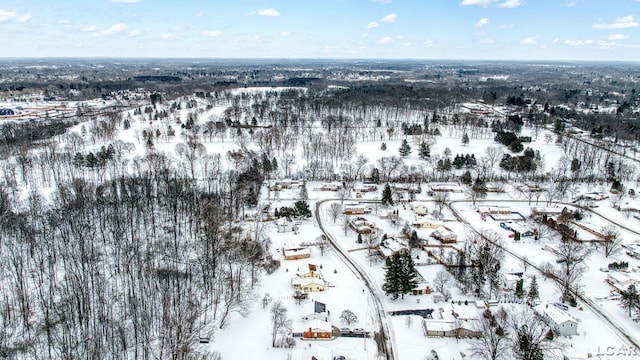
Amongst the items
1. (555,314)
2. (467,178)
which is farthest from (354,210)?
(555,314)

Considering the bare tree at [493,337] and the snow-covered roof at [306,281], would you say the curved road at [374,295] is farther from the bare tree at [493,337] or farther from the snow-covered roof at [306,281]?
the bare tree at [493,337]

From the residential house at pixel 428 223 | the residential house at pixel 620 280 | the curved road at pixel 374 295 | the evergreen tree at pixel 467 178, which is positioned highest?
the evergreen tree at pixel 467 178

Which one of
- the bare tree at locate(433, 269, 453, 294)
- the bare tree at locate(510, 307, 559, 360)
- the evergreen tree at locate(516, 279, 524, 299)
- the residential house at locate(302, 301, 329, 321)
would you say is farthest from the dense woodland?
the bare tree at locate(510, 307, 559, 360)

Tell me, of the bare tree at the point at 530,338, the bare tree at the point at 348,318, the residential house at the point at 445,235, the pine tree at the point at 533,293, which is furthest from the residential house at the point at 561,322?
the residential house at the point at 445,235

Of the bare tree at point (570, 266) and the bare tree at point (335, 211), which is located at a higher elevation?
the bare tree at point (335, 211)

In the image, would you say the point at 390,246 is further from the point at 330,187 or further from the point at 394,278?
the point at 330,187

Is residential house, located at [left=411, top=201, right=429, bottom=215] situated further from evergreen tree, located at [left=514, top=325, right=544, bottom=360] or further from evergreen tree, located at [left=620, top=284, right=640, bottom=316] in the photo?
evergreen tree, located at [left=514, top=325, right=544, bottom=360]
